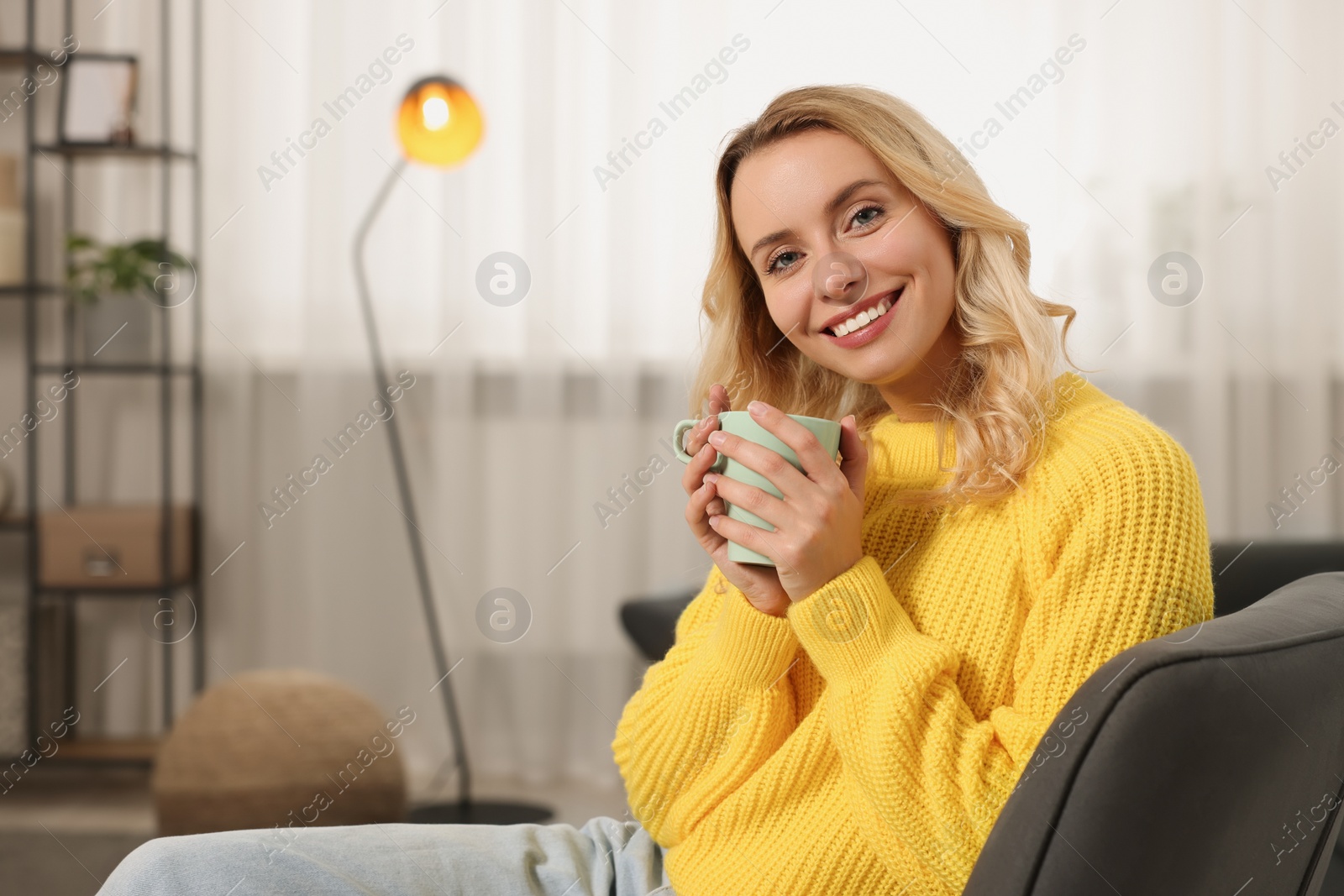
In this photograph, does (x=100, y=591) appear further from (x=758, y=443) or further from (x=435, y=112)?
(x=758, y=443)

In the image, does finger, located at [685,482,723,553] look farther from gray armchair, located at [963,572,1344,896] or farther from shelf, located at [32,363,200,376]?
shelf, located at [32,363,200,376]

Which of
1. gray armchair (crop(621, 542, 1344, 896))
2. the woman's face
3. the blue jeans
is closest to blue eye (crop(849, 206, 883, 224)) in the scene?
the woman's face

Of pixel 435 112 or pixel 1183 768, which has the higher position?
pixel 435 112

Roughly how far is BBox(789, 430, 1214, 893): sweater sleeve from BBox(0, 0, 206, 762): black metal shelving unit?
2.21 meters

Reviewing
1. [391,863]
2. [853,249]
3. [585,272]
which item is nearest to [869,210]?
[853,249]

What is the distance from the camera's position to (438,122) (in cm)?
230

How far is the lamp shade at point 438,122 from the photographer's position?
7.48ft

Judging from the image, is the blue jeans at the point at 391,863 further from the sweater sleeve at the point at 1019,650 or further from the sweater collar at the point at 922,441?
the sweater collar at the point at 922,441

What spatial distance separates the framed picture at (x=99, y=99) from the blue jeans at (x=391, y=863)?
230 centimetres

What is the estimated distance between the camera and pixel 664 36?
8.66ft

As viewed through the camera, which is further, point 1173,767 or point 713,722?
point 713,722

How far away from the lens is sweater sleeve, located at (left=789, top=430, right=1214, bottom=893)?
0.78 m

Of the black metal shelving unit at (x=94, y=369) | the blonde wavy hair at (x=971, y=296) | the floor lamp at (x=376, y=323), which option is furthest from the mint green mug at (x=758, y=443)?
the black metal shelving unit at (x=94, y=369)

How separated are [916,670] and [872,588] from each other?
0.07m
